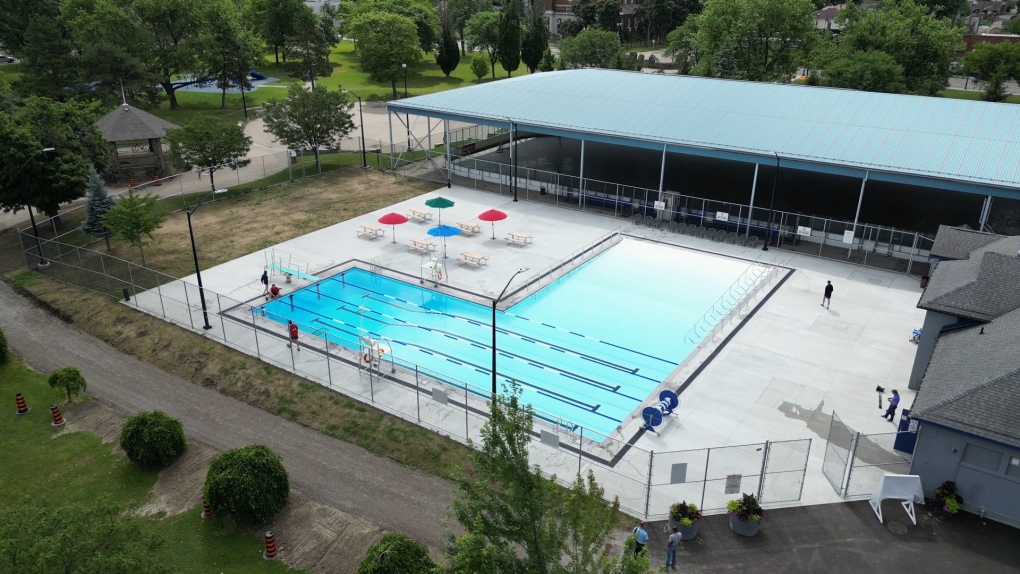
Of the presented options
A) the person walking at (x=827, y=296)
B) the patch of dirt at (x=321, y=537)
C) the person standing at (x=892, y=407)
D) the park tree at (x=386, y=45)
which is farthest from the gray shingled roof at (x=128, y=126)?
the person standing at (x=892, y=407)

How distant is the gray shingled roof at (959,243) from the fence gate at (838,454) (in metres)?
10.4

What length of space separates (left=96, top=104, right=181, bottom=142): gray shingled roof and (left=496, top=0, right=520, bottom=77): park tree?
4804 cm

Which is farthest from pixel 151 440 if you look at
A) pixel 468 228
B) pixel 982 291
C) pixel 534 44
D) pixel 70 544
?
pixel 534 44

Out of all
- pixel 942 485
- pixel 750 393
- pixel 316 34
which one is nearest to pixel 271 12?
pixel 316 34

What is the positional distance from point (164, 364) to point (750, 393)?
69.2 feet

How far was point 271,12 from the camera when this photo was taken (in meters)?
87.9

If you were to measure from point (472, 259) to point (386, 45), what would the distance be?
1928 inches

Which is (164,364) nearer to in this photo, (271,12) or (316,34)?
(316,34)

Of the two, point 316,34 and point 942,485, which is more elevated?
point 316,34

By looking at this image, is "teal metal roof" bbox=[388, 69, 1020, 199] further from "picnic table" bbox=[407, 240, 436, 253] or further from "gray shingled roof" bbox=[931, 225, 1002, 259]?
"picnic table" bbox=[407, 240, 436, 253]

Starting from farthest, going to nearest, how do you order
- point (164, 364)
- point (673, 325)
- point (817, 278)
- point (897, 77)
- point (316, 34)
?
point (316, 34)
point (897, 77)
point (817, 278)
point (673, 325)
point (164, 364)

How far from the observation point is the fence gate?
1942 cm

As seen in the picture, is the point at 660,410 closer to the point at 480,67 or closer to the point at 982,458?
the point at 982,458

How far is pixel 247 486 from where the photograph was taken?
58.0 feet
